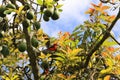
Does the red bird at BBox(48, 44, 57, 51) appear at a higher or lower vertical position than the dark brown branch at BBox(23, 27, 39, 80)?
higher

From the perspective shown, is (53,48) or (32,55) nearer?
(32,55)

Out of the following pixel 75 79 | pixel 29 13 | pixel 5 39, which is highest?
pixel 5 39


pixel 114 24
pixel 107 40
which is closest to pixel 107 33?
pixel 114 24

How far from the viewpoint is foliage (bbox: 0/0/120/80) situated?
471 cm

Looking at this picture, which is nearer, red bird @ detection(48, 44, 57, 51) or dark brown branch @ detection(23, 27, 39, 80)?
dark brown branch @ detection(23, 27, 39, 80)

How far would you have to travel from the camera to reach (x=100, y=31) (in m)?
5.28

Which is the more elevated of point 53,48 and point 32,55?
point 53,48

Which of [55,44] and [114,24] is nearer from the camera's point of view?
[114,24]

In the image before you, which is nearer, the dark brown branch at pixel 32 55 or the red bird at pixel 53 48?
the dark brown branch at pixel 32 55

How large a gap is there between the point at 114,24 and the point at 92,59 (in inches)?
20.7

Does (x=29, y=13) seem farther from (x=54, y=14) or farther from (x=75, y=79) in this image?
(x=75, y=79)

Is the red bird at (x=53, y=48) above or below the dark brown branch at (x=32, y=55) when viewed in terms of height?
above

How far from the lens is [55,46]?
209 inches

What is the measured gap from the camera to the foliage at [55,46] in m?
4.71
